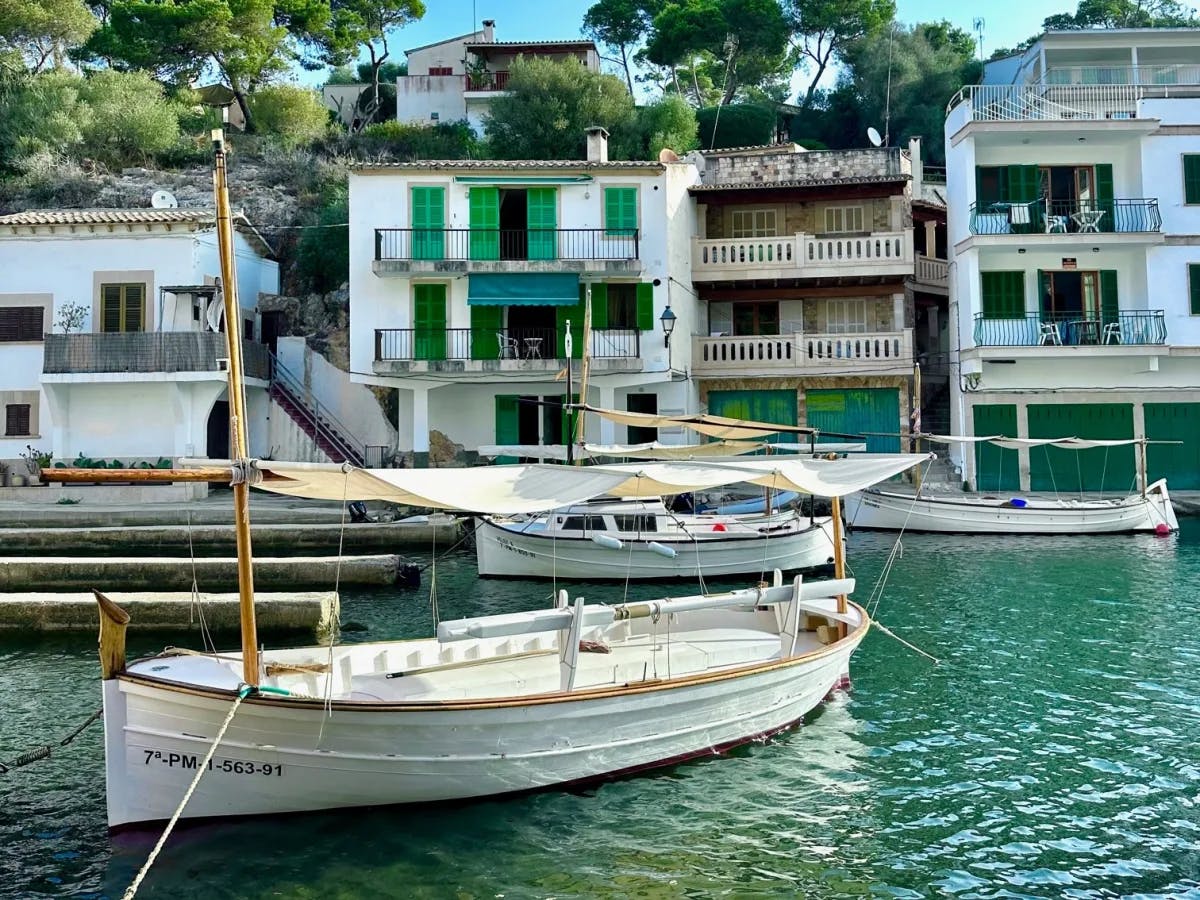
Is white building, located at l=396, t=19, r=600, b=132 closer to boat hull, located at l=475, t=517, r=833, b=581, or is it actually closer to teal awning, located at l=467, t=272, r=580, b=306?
teal awning, located at l=467, t=272, r=580, b=306

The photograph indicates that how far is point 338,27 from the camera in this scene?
2041 inches

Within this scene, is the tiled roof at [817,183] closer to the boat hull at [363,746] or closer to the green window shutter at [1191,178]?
the green window shutter at [1191,178]

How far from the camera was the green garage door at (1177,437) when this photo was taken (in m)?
32.3

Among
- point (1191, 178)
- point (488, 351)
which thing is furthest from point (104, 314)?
point (1191, 178)

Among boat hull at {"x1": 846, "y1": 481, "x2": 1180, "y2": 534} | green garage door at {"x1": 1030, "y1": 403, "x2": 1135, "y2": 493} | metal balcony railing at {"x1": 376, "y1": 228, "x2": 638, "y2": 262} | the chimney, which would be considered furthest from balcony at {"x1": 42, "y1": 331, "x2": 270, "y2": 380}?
green garage door at {"x1": 1030, "y1": 403, "x2": 1135, "y2": 493}

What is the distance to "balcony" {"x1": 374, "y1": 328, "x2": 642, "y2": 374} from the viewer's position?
30859 millimetres

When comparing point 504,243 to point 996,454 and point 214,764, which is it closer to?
point 996,454

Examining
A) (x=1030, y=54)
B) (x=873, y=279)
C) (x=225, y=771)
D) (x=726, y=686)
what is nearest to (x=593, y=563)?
(x=726, y=686)

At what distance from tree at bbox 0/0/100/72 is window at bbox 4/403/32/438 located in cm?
2281

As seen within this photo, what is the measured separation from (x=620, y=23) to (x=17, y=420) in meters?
36.3

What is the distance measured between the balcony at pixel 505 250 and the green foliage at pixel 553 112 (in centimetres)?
1119

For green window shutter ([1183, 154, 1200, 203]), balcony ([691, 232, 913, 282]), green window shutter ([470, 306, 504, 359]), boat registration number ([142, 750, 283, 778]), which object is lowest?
boat registration number ([142, 750, 283, 778])

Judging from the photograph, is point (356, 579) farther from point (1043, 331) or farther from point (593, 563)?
point (1043, 331)

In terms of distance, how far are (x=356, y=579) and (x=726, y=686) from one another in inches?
429
